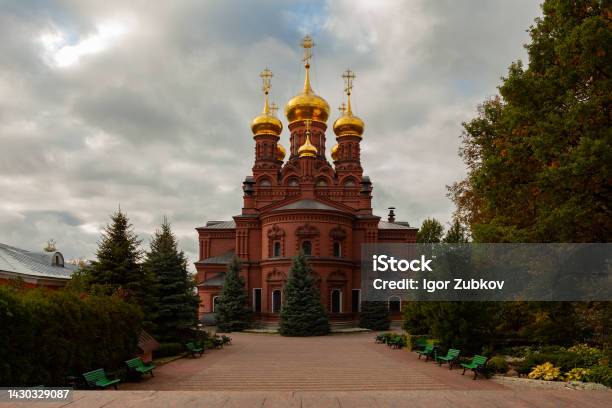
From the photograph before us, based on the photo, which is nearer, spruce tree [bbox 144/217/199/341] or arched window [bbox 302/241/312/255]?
spruce tree [bbox 144/217/199/341]

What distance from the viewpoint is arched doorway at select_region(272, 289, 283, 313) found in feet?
125

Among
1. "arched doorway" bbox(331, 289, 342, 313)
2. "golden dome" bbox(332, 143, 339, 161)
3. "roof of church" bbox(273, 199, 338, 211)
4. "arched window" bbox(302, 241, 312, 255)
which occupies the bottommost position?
"arched doorway" bbox(331, 289, 342, 313)

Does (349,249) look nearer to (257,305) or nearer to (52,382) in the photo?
(257,305)

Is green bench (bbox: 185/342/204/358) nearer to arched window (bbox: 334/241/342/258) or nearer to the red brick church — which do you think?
the red brick church

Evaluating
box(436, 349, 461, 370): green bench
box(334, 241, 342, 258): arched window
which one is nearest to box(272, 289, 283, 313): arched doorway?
box(334, 241, 342, 258): arched window

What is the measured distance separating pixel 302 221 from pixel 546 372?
25.2 metres

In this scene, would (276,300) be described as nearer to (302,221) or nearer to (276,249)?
(276,249)

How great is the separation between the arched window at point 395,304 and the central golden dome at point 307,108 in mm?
18997

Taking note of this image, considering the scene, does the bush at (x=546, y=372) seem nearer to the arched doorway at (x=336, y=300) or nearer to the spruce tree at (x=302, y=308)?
the spruce tree at (x=302, y=308)

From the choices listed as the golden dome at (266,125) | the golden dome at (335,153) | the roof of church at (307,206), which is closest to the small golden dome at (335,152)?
the golden dome at (335,153)

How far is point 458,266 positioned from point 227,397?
41.4 ft

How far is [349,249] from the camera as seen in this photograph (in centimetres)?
3959

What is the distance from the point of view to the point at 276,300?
38.3 metres

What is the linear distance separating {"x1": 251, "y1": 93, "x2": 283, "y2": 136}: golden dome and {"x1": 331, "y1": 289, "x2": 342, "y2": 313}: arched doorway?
17259 mm
